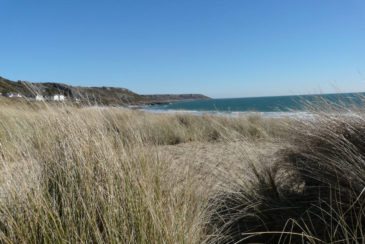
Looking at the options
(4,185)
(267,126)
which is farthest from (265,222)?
(267,126)

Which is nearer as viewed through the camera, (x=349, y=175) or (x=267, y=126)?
(x=349, y=175)

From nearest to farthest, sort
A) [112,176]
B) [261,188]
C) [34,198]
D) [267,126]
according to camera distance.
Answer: [34,198]
[112,176]
[261,188]
[267,126]

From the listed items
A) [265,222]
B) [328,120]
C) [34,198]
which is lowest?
[265,222]

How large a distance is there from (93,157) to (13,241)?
72 cm

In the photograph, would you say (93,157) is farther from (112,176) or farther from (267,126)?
(267,126)

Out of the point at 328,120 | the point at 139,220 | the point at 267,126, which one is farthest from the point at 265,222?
the point at 267,126

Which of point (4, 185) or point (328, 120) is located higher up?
point (328, 120)

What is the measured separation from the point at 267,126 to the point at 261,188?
18.0 ft

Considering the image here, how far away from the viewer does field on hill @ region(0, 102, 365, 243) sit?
5.98 ft

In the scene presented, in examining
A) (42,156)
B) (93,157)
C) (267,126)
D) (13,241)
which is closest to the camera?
(13,241)

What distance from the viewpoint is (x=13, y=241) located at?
1.75 meters

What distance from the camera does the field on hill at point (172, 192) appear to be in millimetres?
1823

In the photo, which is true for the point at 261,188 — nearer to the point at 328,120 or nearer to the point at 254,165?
the point at 254,165

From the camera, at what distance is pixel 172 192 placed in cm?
250
